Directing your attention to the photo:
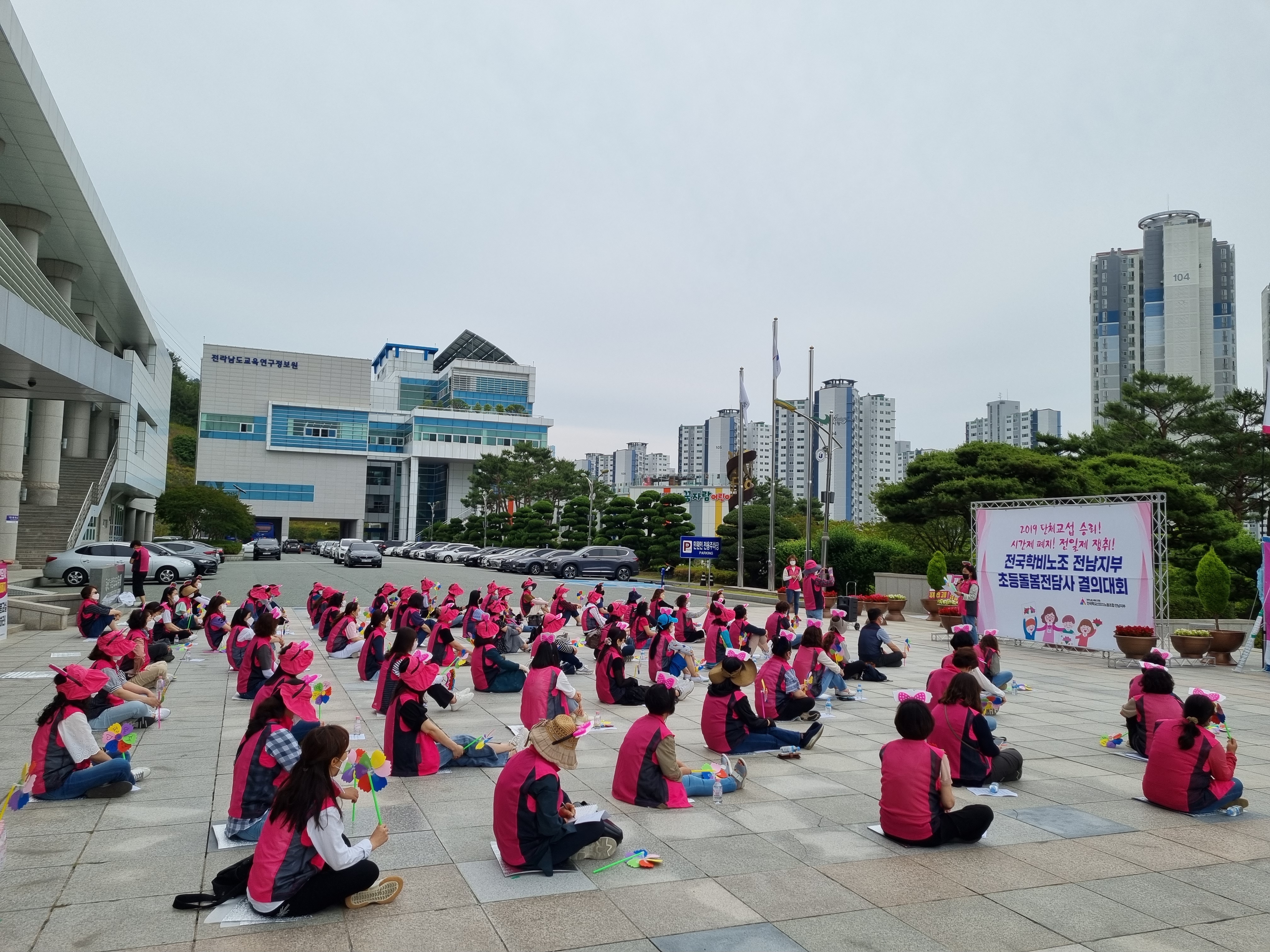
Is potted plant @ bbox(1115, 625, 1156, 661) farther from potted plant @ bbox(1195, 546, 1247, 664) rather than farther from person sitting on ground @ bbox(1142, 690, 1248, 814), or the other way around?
person sitting on ground @ bbox(1142, 690, 1248, 814)

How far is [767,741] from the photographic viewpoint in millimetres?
8367

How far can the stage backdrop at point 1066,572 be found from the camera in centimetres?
1644

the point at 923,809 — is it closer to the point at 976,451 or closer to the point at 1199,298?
the point at 976,451

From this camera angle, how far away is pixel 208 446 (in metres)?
82.5

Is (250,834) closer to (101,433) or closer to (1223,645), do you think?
(1223,645)

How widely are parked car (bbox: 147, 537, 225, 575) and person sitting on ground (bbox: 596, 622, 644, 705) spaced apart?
2727 cm

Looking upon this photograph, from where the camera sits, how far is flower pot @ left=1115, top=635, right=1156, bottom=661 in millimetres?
15789

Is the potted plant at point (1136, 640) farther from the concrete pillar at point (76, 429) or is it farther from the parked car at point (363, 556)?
the concrete pillar at point (76, 429)

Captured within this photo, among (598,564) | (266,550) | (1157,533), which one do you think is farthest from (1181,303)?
(266,550)

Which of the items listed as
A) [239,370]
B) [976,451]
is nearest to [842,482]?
[239,370]

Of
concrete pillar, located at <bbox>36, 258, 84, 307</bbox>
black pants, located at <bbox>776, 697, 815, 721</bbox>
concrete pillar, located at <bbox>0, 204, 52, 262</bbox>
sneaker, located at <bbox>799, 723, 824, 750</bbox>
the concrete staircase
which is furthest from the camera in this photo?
concrete pillar, located at <bbox>36, 258, 84, 307</bbox>

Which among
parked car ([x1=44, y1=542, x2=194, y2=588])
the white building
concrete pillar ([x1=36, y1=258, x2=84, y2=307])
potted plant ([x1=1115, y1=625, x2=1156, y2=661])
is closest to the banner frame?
potted plant ([x1=1115, y1=625, x2=1156, y2=661])

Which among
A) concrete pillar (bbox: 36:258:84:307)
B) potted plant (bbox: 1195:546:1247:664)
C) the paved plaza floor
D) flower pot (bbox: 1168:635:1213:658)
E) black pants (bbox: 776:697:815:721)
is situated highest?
concrete pillar (bbox: 36:258:84:307)

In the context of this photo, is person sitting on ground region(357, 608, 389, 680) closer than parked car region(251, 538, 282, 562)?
Yes
